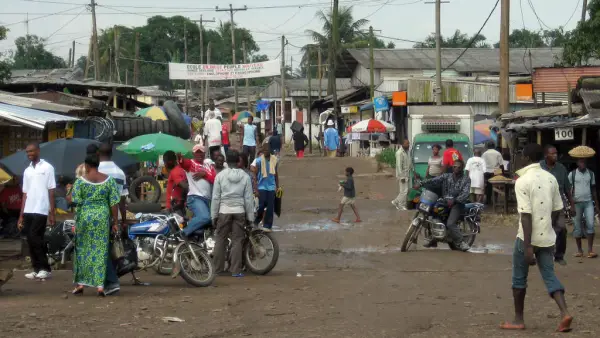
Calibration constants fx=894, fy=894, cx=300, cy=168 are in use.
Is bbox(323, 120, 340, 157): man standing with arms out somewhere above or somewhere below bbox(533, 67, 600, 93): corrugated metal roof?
below

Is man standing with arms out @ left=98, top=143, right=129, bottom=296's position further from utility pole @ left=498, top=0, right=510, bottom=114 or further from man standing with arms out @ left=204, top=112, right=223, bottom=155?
utility pole @ left=498, top=0, right=510, bottom=114

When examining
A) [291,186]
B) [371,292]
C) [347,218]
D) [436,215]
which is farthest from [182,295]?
[291,186]

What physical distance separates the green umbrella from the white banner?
24.7 m

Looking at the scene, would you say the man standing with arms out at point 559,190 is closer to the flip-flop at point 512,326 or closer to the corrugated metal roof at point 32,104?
the flip-flop at point 512,326

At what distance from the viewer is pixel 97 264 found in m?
9.85

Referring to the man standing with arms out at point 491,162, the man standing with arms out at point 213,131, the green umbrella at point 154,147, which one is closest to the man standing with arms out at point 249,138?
the man standing with arms out at point 213,131

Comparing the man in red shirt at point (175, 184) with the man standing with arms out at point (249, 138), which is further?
the man standing with arms out at point (249, 138)

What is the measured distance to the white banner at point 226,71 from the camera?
4369 cm

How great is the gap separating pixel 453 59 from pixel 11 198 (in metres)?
36.4

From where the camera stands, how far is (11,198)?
51.9 feet

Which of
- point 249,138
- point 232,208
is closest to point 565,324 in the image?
point 232,208

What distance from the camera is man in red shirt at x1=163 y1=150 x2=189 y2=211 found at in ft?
41.5

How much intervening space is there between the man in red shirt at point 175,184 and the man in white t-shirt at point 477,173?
32.3 feet

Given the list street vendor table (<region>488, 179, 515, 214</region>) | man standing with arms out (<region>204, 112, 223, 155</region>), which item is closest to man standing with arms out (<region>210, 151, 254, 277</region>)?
street vendor table (<region>488, 179, 515, 214</region>)
